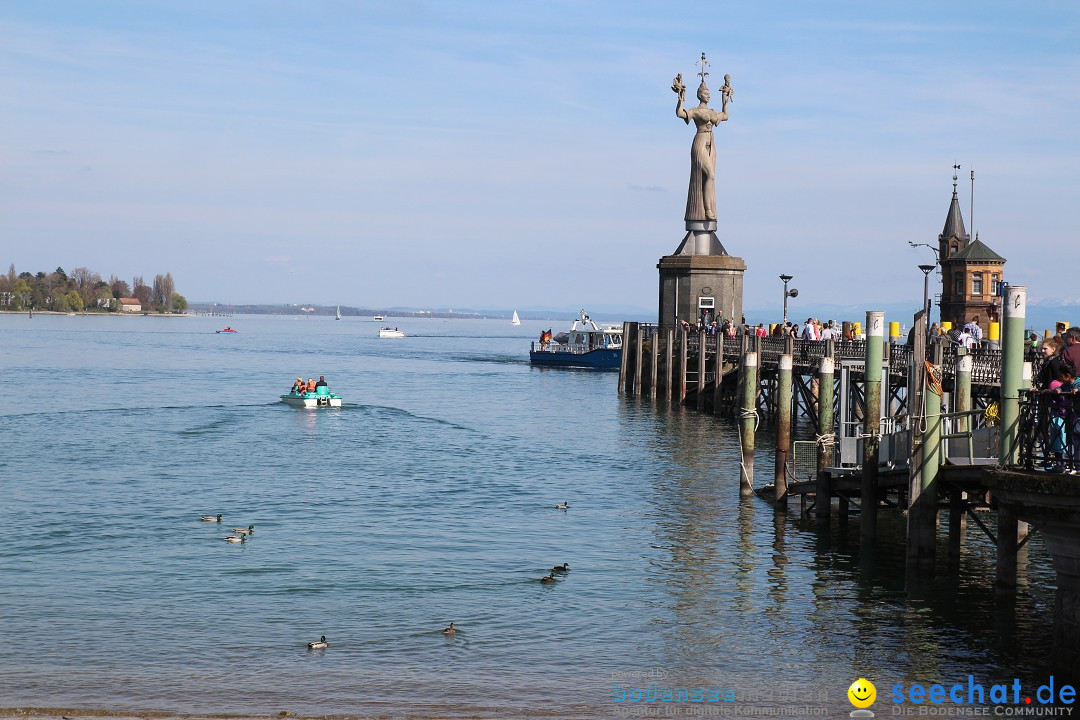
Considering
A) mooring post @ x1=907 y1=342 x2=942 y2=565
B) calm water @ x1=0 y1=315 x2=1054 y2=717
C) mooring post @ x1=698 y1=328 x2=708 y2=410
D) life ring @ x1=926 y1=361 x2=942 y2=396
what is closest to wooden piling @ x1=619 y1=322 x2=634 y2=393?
mooring post @ x1=698 y1=328 x2=708 y2=410

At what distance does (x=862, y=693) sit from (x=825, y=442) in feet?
35.9

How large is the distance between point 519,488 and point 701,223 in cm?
3261

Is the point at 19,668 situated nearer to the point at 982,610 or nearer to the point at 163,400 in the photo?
the point at 982,610

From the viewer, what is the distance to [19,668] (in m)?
16.6

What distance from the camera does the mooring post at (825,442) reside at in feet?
86.2

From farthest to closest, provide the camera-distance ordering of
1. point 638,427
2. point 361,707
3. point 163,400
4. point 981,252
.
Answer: point 981,252, point 163,400, point 638,427, point 361,707

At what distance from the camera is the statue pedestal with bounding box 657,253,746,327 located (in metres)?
63.7

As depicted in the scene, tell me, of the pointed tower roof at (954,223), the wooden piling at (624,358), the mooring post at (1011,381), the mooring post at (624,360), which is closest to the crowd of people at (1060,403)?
the mooring post at (1011,381)

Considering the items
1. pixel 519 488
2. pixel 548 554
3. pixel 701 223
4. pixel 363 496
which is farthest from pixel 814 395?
pixel 548 554

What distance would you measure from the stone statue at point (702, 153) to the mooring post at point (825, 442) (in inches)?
1497

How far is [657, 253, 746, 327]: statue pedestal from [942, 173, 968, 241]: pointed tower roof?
23112 millimetres

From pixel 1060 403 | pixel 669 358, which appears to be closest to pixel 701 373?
pixel 669 358

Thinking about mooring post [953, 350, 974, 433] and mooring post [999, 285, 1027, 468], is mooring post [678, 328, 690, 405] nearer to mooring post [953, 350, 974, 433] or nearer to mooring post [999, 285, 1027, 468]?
mooring post [953, 350, 974, 433]

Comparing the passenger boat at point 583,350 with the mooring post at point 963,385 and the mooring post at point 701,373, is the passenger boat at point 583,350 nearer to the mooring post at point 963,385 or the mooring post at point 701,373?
the mooring post at point 701,373
